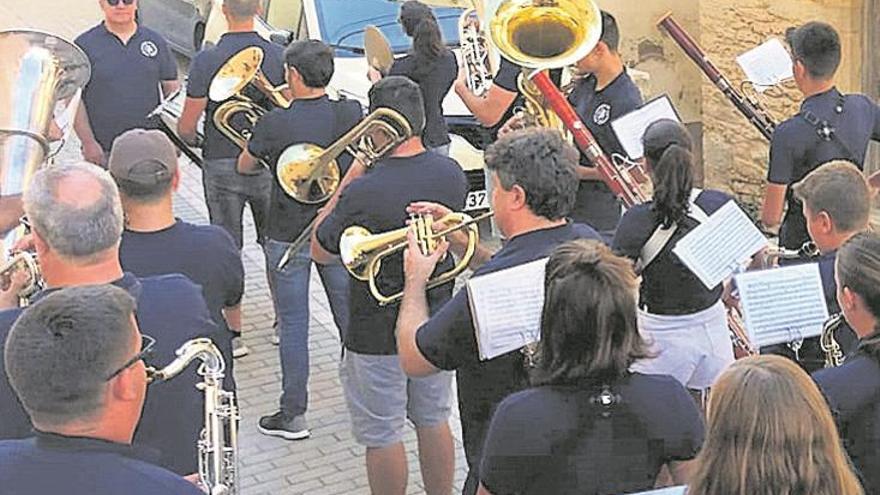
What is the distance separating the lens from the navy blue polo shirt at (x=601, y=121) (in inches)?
225

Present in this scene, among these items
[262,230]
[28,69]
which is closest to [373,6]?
[262,230]

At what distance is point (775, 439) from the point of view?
8.14 ft

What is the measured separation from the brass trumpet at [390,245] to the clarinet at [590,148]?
89cm

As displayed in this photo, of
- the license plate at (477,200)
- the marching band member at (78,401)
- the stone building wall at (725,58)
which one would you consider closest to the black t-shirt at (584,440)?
the marching band member at (78,401)

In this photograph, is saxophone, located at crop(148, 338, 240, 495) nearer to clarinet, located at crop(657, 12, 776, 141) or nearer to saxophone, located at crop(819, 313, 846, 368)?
saxophone, located at crop(819, 313, 846, 368)

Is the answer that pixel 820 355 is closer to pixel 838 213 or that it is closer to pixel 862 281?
pixel 838 213

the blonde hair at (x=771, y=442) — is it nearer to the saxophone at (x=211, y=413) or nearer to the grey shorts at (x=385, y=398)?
the saxophone at (x=211, y=413)

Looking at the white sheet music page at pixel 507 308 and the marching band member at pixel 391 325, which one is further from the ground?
the white sheet music page at pixel 507 308

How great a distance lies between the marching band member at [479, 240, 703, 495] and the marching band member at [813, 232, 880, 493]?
370 mm

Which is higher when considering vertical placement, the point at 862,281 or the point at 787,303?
the point at 862,281

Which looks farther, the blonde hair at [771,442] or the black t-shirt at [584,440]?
the black t-shirt at [584,440]

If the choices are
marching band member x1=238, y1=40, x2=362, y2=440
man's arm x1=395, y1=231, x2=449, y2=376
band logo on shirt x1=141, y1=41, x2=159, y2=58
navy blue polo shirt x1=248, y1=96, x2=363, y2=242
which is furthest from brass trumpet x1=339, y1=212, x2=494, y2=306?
band logo on shirt x1=141, y1=41, x2=159, y2=58

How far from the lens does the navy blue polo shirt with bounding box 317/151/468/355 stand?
15.0 ft

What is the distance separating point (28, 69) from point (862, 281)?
3213 mm
